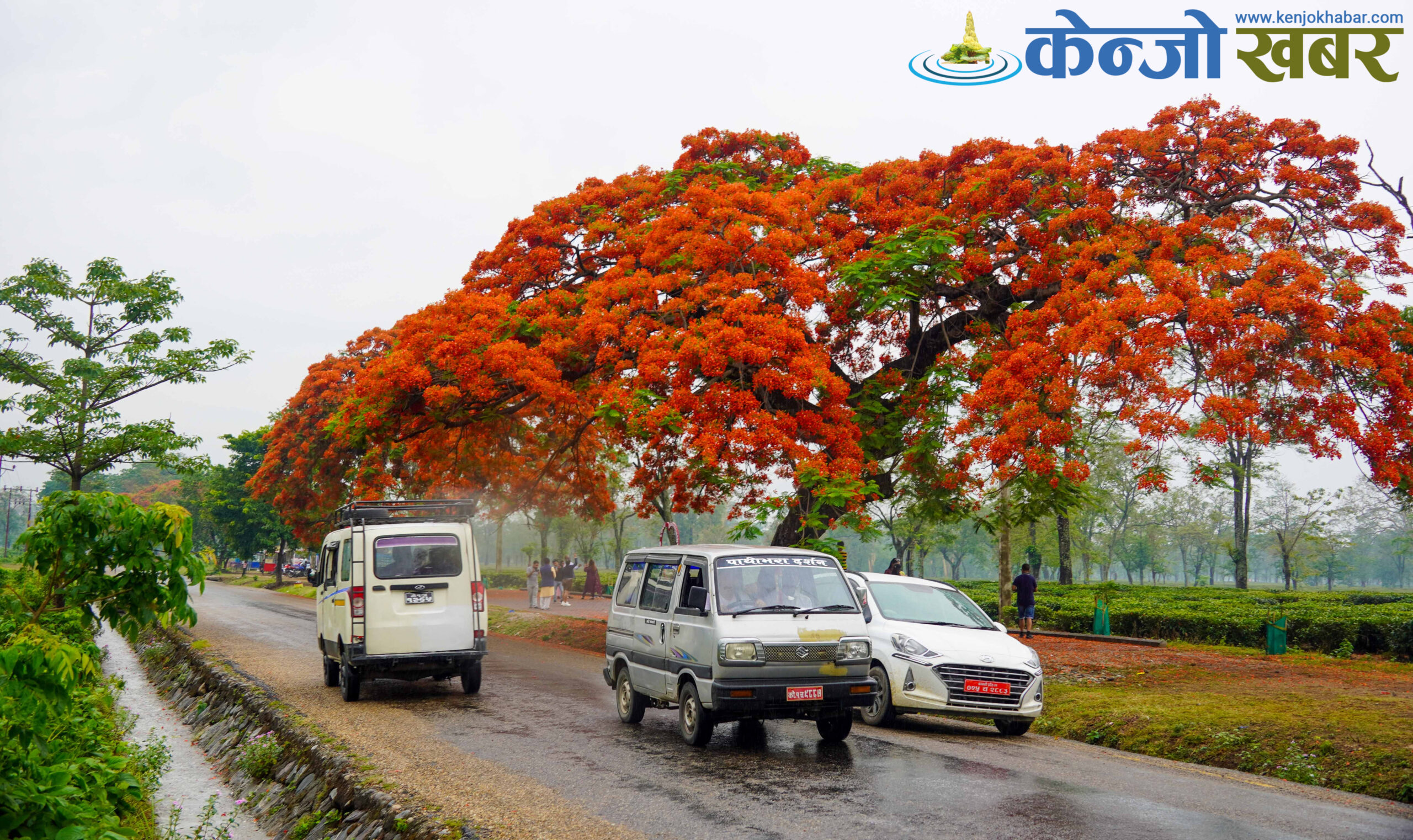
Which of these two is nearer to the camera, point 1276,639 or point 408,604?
point 408,604

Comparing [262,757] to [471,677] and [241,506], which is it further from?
[241,506]

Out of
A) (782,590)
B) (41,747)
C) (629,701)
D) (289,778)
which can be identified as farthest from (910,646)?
(41,747)

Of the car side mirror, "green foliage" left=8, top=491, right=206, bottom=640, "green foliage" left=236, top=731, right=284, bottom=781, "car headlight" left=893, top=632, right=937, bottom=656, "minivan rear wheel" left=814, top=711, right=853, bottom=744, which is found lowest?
"green foliage" left=236, top=731, right=284, bottom=781

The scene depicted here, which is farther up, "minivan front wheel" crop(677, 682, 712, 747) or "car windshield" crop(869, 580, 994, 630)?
"car windshield" crop(869, 580, 994, 630)

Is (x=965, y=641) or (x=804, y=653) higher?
(x=804, y=653)

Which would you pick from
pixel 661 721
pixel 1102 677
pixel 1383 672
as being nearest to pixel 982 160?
pixel 1102 677

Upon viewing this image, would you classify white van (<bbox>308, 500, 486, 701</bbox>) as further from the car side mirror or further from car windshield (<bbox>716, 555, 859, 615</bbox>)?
car windshield (<bbox>716, 555, 859, 615</bbox>)

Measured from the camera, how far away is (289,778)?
33.6 feet

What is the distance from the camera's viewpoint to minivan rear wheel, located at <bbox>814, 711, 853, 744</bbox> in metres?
10.2

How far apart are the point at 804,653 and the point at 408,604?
6323mm

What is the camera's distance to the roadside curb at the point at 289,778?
25.0 ft

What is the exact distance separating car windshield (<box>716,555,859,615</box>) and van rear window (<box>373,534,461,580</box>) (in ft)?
16.9

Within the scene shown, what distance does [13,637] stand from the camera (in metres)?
5.65

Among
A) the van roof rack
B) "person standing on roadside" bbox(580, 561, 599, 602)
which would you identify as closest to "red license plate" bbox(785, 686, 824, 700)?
the van roof rack
